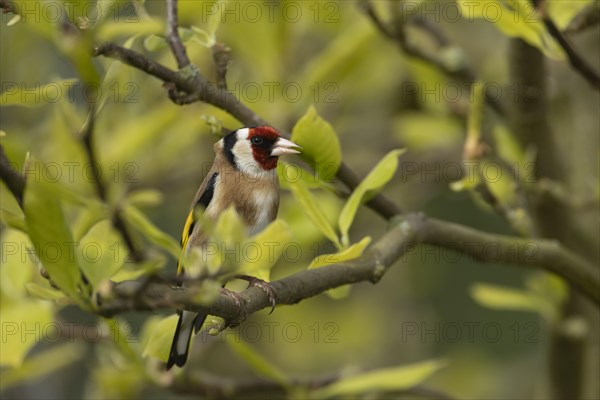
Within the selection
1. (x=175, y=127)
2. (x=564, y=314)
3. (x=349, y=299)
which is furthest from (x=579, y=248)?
(x=349, y=299)

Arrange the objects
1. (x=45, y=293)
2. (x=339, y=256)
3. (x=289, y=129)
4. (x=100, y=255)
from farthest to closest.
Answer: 1. (x=289, y=129)
2. (x=339, y=256)
3. (x=45, y=293)
4. (x=100, y=255)

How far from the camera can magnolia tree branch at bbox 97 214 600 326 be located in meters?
1.29

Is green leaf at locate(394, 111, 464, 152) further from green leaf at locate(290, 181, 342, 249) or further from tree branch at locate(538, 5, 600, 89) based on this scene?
green leaf at locate(290, 181, 342, 249)

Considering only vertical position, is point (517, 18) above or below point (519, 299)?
above

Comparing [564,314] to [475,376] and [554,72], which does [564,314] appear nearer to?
[554,72]

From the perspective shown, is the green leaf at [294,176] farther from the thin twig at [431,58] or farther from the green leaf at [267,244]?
the thin twig at [431,58]

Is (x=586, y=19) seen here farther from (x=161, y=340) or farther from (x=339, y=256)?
(x=161, y=340)

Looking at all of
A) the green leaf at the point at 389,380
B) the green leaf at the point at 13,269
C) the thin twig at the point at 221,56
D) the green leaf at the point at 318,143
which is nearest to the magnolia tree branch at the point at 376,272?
the green leaf at the point at 318,143

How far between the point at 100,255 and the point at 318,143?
2.23ft

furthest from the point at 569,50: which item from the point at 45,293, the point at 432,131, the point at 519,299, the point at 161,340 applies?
the point at 432,131

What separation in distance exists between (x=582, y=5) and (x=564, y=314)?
1.28m

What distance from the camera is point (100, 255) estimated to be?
1553 millimetres

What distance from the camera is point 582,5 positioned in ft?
7.14

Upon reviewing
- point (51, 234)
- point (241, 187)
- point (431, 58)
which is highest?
point (51, 234)
